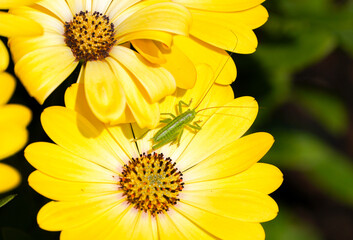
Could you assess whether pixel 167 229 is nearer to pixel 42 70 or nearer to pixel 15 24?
pixel 42 70

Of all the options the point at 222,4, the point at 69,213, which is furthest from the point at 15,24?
the point at 222,4

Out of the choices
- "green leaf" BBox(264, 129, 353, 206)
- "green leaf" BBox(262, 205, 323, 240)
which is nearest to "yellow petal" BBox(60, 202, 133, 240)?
"green leaf" BBox(262, 205, 323, 240)

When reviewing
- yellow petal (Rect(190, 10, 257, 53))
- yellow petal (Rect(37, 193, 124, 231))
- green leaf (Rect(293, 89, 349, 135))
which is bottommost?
yellow petal (Rect(37, 193, 124, 231))

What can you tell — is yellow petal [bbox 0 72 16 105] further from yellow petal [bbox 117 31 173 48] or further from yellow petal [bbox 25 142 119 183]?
yellow petal [bbox 117 31 173 48]

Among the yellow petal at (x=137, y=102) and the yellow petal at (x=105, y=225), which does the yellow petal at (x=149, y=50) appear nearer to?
the yellow petal at (x=137, y=102)

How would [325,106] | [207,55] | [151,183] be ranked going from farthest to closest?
1. [325,106]
2. [151,183]
3. [207,55]
